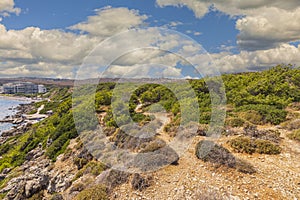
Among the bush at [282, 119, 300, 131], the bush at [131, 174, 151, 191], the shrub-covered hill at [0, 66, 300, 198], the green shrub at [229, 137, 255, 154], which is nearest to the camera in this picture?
the bush at [131, 174, 151, 191]

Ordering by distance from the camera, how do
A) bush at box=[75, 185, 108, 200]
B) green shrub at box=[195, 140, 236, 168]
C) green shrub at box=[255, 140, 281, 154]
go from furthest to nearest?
1. green shrub at box=[255, 140, 281, 154]
2. green shrub at box=[195, 140, 236, 168]
3. bush at box=[75, 185, 108, 200]

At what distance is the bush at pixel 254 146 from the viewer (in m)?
8.84

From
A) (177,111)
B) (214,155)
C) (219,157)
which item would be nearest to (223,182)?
(219,157)

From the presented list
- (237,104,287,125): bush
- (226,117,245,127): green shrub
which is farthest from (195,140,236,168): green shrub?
(237,104,287,125): bush

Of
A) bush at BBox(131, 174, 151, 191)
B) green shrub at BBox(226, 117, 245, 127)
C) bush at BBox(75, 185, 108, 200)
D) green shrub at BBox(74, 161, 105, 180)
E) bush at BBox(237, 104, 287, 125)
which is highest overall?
bush at BBox(237, 104, 287, 125)

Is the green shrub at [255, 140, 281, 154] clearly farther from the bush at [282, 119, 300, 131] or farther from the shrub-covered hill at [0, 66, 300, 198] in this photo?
the bush at [282, 119, 300, 131]

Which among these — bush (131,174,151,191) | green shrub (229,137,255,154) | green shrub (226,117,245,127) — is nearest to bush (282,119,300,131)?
green shrub (226,117,245,127)

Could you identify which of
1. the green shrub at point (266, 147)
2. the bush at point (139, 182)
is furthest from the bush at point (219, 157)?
the bush at point (139, 182)

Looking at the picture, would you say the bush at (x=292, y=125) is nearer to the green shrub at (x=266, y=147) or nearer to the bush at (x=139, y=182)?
the green shrub at (x=266, y=147)

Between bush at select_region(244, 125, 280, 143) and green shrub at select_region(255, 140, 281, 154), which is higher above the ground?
bush at select_region(244, 125, 280, 143)

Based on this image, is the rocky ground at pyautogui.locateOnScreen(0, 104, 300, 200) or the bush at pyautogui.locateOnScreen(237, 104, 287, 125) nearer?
the rocky ground at pyautogui.locateOnScreen(0, 104, 300, 200)

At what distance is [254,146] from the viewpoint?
9.15 meters

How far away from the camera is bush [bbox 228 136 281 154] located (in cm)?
884

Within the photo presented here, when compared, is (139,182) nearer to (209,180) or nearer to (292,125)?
(209,180)
